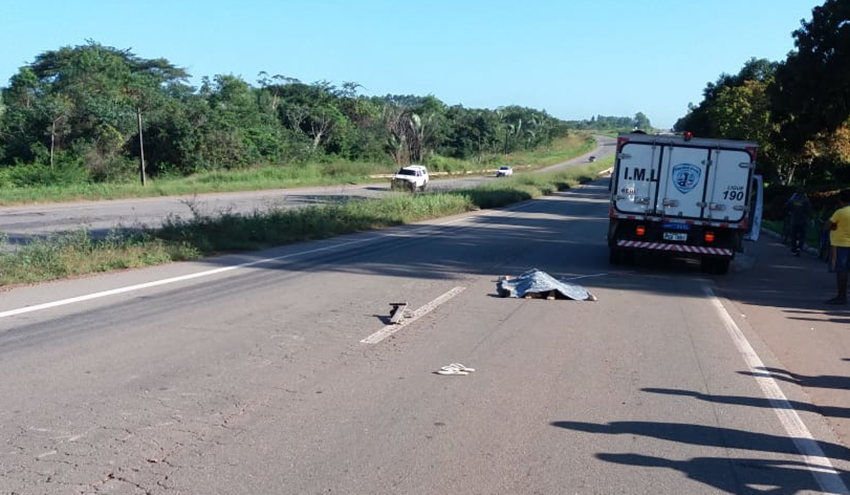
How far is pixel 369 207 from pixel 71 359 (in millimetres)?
20014

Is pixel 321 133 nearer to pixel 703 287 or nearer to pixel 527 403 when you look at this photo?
pixel 703 287

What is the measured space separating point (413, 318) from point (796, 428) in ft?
15.9

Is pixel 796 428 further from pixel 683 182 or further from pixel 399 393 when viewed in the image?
pixel 683 182

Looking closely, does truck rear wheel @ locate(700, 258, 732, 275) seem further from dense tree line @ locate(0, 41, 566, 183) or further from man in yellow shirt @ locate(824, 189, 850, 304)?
dense tree line @ locate(0, 41, 566, 183)

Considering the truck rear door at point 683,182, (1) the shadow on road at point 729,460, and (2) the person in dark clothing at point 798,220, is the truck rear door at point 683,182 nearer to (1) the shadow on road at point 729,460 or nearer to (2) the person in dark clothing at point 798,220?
(2) the person in dark clothing at point 798,220

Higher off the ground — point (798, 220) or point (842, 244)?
point (842, 244)

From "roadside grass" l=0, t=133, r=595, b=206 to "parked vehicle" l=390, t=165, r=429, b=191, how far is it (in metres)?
8.45

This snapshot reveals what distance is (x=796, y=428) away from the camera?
599 centimetres

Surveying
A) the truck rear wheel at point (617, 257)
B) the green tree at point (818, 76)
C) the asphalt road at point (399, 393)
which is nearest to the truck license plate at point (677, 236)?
the truck rear wheel at point (617, 257)

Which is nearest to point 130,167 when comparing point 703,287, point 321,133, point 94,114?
point 94,114

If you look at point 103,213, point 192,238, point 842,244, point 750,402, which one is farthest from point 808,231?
point 103,213

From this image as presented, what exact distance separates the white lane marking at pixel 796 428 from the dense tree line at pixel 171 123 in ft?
139

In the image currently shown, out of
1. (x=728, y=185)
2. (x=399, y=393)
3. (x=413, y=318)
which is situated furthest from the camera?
(x=728, y=185)

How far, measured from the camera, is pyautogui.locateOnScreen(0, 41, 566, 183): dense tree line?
160ft
